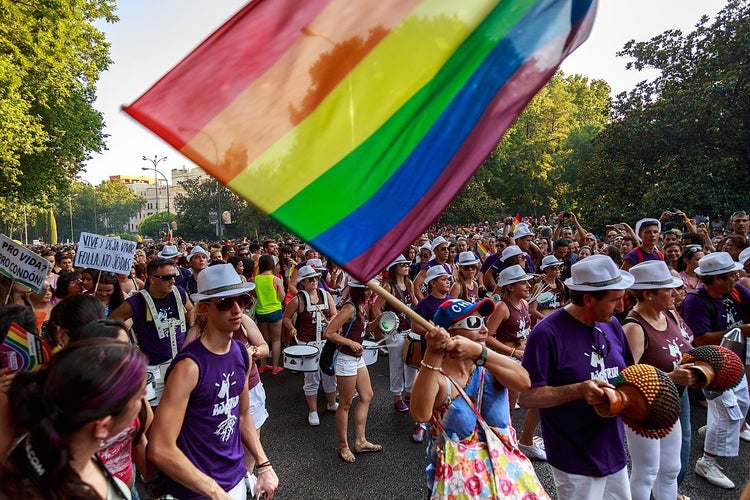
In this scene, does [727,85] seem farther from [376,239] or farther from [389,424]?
[376,239]

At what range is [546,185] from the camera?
3978 centimetres

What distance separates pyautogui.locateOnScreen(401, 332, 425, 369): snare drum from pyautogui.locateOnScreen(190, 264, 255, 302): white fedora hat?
228cm

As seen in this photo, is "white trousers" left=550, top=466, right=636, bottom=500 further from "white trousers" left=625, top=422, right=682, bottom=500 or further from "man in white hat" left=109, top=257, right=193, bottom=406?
"man in white hat" left=109, top=257, right=193, bottom=406

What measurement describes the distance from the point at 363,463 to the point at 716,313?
12.2ft

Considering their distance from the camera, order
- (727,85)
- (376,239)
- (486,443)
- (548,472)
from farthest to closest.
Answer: (727,85), (548,472), (486,443), (376,239)

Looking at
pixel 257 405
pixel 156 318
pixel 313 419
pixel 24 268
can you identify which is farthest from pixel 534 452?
pixel 24 268

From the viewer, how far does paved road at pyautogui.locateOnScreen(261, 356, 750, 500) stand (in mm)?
4387

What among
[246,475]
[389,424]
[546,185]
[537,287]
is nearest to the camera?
[246,475]

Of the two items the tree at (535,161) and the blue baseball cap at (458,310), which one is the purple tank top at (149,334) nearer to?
the blue baseball cap at (458,310)

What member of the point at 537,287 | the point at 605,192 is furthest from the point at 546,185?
the point at 537,287

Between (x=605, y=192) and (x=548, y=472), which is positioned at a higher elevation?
(x=605, y=192)

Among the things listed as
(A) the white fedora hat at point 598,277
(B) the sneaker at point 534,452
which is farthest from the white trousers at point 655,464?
(B) the sneaker at point 534,452

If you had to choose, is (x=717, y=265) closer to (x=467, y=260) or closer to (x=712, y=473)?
(x=712, y=473)

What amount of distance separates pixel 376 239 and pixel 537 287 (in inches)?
214
